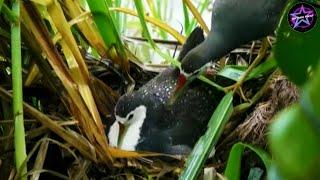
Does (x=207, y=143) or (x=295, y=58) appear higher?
(x=295, y=58)

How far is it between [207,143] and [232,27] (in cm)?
33

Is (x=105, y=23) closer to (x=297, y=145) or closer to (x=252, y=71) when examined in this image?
(x=252, y=71)

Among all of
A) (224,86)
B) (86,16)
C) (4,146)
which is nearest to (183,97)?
(224,86)

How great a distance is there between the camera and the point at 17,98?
1.99 feet

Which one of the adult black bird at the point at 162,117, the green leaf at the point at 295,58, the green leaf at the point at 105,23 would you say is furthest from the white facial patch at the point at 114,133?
the green leaf at the point at 295,58

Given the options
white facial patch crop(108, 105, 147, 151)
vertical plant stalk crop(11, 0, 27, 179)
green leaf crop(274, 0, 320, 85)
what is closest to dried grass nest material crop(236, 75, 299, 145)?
white facial patch crop(108, 105, 147, 151)

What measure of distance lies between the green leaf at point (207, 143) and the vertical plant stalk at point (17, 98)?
0.67 feet

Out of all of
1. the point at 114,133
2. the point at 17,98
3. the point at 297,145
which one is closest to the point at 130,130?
the point at 114,133

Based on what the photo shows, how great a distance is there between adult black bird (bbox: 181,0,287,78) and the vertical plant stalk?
1.21ft

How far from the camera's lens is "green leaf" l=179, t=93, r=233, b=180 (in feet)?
2.08

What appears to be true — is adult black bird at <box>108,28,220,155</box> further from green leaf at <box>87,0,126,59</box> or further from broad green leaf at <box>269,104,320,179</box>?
broad green leaf at <box>269,104,320,179</box>

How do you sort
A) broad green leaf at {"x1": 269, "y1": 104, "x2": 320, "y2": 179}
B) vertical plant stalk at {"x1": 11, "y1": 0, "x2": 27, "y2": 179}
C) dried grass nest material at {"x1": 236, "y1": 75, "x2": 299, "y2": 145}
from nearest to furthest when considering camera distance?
broad green leaf at {"x1": 269, "y1": 104, "x2": 320, "y2": 179} → vertical plant stalk at {"x1": 11, "y1": 0, "x2": 27, "y2": 179} → dried grass nest material at {"x1": 236, "y1": 75, "x2": 299, "y2": 145}

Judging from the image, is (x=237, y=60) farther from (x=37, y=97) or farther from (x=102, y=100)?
(x=37, y=97)

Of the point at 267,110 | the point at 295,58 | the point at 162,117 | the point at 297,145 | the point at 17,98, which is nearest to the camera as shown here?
the point at 297,145
